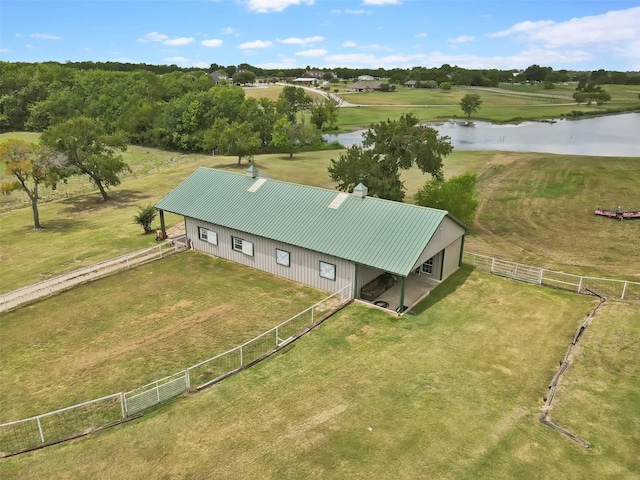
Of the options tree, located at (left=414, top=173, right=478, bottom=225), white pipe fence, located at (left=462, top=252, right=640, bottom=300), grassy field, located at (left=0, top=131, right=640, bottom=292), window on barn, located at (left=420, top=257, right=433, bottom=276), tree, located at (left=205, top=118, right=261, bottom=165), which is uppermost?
tree, located at (left=205, top=118, right=261, bottom=165)

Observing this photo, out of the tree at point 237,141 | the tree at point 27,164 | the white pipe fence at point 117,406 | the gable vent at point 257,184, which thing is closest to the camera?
the white pipe fence at point 117,406

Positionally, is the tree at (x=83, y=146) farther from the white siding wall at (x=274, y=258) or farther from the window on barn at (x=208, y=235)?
the window on barn at (x=208, y=235)

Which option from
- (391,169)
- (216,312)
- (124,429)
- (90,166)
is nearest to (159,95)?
(90,166)

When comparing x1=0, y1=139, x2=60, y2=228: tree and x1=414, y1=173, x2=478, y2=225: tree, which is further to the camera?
x1=0, y1=139, x2=60, y2=228: tree

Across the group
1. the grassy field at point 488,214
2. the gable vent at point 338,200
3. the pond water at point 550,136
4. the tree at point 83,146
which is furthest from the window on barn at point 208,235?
the pond water at point 550,136

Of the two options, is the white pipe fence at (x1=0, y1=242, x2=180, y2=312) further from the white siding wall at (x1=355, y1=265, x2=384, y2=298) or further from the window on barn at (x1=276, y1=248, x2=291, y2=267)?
the white siding wall at (x1=355, y1=265, x2=384, y2=298)

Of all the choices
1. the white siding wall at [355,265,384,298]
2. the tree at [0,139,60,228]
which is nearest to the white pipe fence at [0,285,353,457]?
the white siding wall at [355,265,384,298]
